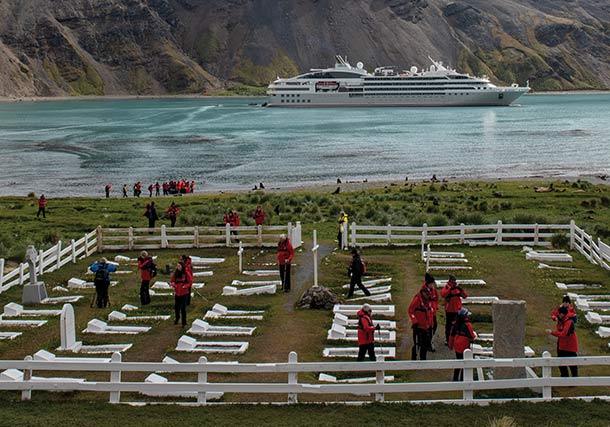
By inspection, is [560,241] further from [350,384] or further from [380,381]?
[350,384]

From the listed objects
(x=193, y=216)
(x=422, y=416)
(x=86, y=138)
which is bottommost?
(x=422, y=416)

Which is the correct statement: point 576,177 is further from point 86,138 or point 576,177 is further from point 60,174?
point 86,138

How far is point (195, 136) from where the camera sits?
409ft

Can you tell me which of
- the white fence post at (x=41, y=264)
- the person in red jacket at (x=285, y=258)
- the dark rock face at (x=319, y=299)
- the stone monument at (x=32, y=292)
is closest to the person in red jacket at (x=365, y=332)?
the dark rock face at (x=319, y=299)

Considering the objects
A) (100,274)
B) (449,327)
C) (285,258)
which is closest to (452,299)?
(449,327)

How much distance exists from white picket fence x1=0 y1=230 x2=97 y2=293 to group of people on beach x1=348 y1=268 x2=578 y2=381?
38.0 feet

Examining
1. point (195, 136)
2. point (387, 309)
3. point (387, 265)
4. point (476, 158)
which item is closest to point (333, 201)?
point (387, 265)

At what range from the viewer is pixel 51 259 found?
79.2 feet

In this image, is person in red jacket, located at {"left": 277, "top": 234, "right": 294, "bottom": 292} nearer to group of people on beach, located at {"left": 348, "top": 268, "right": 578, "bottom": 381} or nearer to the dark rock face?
the dark rock face

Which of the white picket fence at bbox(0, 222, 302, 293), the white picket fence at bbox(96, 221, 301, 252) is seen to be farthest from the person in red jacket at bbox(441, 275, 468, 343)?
the white picket fence at bbox(96, 221, 301, 252)

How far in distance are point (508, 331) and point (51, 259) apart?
50.2ft

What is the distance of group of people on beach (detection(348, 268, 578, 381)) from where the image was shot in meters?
13.5

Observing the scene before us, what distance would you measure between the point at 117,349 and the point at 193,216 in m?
21.2

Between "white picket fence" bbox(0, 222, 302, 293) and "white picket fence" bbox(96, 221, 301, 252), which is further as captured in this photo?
"white picket fence" bbox(96, 221, 301, 252)
